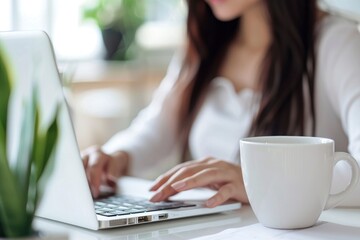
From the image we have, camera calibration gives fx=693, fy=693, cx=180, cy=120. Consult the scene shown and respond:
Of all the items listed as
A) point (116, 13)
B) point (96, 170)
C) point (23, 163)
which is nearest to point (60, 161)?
point (23, 163)

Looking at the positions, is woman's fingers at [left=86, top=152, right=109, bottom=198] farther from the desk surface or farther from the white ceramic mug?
the white ceramic mug

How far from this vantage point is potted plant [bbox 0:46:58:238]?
2.07 feet

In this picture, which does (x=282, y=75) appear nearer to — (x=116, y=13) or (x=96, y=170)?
(x=96, y=170)

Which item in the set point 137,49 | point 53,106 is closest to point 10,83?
point 53,106

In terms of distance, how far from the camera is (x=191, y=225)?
86cm

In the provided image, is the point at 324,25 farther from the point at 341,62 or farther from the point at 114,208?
the point at 114,208

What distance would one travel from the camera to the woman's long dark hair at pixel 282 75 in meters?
1.41

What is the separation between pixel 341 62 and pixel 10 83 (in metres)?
0.86

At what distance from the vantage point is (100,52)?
3.33 meters

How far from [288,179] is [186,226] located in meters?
0.16

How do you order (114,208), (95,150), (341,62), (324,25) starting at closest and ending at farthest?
(114,208)
(95,150)
(341,62)
(324,25)

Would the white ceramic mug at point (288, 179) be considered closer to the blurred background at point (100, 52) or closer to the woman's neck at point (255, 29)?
the woman's neck at point (255, 29)

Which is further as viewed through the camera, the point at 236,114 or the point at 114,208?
the point at 236,114

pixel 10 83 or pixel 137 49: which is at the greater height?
pixel 10 83
